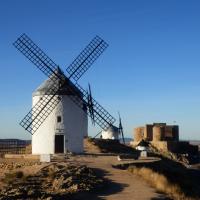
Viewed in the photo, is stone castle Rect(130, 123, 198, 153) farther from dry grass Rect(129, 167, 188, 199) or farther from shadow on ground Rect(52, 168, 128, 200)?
shadow on ground Rect(52, 168, 128, 200)

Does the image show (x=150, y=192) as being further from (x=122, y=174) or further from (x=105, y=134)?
(x=105, y=134)

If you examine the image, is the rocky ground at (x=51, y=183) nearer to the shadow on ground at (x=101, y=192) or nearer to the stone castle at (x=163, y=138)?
the shadow on ground at (x=101, y=192)

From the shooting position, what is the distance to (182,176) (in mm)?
32062

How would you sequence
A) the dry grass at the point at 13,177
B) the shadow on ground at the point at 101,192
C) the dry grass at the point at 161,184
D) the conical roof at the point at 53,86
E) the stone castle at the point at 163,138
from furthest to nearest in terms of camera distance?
1. the stone castle at the point at 163,138
2. the conical roof at the point at 53,86
3. the dry grass at the point at 13,177
4. the dry grass at the point at 161,184
5. the shadow on ground at the point at 101,192

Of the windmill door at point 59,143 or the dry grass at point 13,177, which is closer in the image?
the dry grass at point 13,177

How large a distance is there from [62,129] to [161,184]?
15.6 m

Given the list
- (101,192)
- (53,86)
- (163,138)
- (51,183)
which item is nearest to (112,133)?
(163,138)

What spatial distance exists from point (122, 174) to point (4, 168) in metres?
7.52

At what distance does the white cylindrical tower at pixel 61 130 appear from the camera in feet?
121

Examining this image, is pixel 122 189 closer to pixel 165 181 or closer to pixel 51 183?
pixel 165 181

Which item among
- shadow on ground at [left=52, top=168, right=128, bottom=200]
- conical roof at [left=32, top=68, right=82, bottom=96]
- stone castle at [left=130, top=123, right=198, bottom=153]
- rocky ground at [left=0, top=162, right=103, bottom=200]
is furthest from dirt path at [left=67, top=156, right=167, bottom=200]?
stone castle at [left=130, top=123, right=198, bottom=153]

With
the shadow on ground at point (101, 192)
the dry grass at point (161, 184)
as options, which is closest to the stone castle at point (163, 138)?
the dry grass at point (161, 184)

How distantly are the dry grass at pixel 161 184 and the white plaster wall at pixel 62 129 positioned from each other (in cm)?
1118

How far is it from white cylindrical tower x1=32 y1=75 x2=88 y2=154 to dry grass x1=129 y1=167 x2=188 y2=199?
11189 mm
